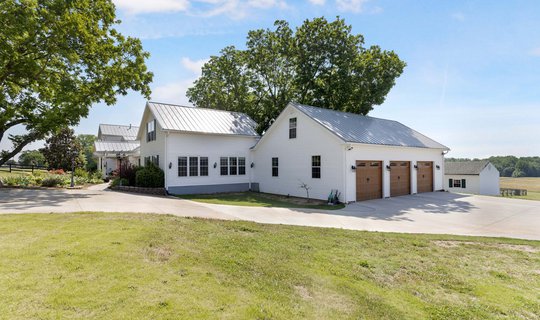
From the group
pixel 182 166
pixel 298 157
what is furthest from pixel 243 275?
pixel 182 166

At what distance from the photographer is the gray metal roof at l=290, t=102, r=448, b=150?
17.2m

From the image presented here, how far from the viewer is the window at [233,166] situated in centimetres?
2106

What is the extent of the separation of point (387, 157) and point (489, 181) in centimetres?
3148

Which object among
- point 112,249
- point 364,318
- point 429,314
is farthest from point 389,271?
point 112,249

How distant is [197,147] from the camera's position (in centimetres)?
1939

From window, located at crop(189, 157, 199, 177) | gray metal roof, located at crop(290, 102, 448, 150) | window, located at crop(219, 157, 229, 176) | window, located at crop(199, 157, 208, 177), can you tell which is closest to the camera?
gray metal roof, located at crop(290, 102, 448, 150)

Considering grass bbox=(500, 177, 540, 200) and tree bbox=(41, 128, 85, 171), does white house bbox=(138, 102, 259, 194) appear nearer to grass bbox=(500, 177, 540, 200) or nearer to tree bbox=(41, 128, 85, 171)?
tree bbox=(41, 128, 85, 171)

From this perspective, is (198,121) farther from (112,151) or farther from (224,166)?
(112,151)

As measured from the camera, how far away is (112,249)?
5.40 metres

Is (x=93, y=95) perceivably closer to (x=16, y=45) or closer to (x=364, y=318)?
(x=16, y=45)

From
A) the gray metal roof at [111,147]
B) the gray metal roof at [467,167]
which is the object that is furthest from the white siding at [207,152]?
the gray metal roof at [467,167]

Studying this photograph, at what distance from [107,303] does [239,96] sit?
30905 mm

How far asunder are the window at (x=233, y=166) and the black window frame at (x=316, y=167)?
6511 mm

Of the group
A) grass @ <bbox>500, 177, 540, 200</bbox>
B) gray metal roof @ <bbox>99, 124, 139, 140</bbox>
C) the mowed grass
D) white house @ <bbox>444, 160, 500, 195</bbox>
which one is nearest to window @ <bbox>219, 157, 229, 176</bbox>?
the mowed grass
